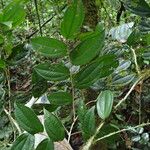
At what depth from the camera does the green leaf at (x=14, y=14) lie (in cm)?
64

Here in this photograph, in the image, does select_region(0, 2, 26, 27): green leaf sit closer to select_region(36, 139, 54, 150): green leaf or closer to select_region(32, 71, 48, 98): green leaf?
select_region(32, 71, 48, 98): green leaf

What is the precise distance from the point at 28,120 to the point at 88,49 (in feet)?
0.40

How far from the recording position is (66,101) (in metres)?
0.60

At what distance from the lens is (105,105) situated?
21.2 inches

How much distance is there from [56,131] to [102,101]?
9cm

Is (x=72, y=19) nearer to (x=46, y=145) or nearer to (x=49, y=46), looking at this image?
(x=49, y=46)

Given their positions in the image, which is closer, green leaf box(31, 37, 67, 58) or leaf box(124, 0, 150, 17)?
green leaf box(31, 37, 67, 58)

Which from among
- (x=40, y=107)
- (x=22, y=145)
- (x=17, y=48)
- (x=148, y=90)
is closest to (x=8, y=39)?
(x=17, y=48)

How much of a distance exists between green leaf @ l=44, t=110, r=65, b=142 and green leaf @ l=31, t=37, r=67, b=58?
0.29ft

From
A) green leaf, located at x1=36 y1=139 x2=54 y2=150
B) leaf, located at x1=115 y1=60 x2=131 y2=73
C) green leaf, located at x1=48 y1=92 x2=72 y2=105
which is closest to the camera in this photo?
green leaf, located at x1=36 y1=139 x2=54 y2=150

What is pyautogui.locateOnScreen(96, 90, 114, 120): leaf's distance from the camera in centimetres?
53

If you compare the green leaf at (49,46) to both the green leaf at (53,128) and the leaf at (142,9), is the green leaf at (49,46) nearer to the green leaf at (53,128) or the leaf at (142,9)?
the green leaf at (53,128)

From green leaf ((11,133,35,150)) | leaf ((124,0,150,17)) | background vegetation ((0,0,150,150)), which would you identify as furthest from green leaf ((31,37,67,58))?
leaf ((124,0,150,17))

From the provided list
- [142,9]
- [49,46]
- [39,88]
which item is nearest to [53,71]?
[49,46]
